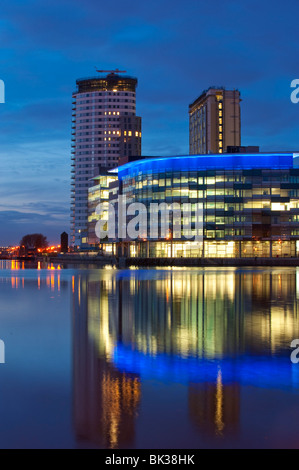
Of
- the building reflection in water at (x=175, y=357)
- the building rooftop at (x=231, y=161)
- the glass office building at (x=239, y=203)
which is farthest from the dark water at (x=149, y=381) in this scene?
the building rooftop at (x=231, y=161)

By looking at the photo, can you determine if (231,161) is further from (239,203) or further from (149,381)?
(149,381)

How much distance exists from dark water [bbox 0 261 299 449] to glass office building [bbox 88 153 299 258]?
11226 cm

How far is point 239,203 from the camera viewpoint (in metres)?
134

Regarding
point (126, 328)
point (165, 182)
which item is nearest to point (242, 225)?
point (165, 182)

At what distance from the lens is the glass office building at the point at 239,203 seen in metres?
133

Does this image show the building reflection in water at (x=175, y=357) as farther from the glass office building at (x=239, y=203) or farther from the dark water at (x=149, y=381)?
the glass office building at (x=239, y=203)

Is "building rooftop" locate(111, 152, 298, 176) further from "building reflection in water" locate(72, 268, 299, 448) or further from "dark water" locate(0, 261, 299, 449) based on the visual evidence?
"dark water" locate(0, 261, 299, 449)

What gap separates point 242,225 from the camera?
5266 inches

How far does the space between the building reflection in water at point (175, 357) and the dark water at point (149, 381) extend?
25mm

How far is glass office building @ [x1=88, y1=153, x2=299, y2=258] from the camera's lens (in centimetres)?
13312

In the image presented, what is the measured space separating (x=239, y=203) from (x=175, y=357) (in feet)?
Result: 404

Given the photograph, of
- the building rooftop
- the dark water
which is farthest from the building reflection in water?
the building rooftop

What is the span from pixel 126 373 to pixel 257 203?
125575 mm
